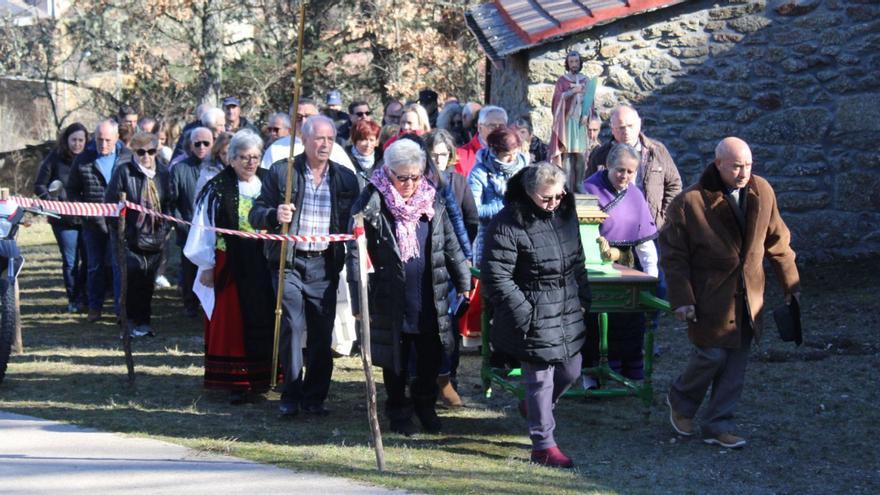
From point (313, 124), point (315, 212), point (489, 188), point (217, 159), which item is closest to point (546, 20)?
point (217, 159)

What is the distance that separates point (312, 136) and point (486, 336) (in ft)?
5.34

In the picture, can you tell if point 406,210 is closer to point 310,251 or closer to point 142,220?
point 310,251

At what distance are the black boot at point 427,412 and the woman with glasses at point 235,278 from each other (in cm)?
134

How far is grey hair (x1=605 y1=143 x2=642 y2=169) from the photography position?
8.81 meters

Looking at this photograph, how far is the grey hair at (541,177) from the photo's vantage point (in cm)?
708

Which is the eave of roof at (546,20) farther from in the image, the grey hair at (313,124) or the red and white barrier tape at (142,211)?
the grey hair at (313,124)

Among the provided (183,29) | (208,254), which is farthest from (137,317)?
(183,29)

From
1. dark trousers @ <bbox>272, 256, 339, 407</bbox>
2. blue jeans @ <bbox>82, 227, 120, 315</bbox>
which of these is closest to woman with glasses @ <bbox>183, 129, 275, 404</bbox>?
dark trousers @ <bbox>272, 256, 339, 407</bbox>

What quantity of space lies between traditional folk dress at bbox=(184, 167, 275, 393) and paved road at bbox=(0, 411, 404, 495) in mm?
1278

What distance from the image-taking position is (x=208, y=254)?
8656mm

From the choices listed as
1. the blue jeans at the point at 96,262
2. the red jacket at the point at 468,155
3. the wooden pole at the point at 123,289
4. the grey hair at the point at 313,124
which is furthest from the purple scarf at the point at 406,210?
the blue jeans at the point at 96,262

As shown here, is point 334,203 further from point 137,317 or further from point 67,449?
point 137,317

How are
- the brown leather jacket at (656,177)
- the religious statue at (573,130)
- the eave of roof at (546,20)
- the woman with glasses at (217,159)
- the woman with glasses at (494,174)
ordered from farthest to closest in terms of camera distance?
1. the eave of roof at (546,20)
2. the woman with glasses at (217,159)
3. the brown leather jacket at (656,177)
4. the religious statue at (573,130)
5. the woman with glasses at (494,174)

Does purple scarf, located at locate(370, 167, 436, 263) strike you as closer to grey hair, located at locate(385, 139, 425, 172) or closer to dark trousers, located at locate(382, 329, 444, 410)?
grey hair, located at locate(385, 139, 425, 172)
